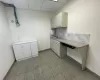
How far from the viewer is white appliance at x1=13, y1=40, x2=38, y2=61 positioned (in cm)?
263

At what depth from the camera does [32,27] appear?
128 inches

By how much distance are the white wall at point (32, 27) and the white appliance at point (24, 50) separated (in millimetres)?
520

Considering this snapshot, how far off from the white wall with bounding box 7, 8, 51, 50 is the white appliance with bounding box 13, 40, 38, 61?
520 millimetres

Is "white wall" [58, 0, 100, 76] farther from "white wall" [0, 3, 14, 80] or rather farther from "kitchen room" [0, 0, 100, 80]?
"white wall" [0, 3, 14, 80]

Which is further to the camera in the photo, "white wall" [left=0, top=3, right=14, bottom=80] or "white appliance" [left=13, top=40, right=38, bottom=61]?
"white appliance" [left=13, top=40, right=38, bottom=61]

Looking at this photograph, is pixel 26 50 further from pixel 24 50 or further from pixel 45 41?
pixel 45 41

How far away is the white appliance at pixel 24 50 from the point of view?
2.63 metres

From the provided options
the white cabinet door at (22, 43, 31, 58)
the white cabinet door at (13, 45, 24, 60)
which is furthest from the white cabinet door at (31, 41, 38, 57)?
the white cabinet door at (13, 45, 24, 60)

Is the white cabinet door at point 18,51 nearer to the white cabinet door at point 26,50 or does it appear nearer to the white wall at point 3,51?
the white cabinet door at point 26,50

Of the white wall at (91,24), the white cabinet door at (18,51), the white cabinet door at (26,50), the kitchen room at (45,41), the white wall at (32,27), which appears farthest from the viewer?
the white wall at (32,27)

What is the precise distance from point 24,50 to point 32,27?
4.61 ft

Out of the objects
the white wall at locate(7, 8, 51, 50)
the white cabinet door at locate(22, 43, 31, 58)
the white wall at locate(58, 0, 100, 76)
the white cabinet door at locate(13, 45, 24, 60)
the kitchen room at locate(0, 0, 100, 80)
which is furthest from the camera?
the white wall at locate(7, 8, 51, 50)

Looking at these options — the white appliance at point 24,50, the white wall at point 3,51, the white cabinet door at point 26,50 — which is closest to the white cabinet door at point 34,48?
the white appliance at point 24,50

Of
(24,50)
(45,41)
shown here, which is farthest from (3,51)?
(45,41)
